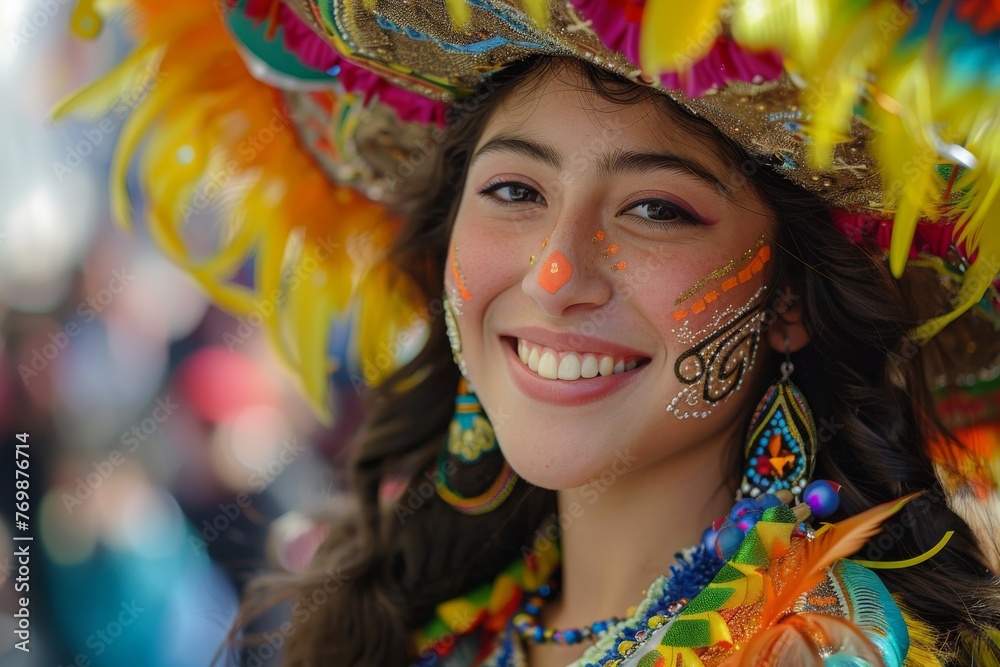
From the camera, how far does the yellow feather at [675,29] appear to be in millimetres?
1222

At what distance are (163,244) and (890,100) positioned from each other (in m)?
1.76

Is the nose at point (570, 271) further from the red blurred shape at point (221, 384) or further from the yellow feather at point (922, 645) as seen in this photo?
the red blurred shape at point (221, 384)

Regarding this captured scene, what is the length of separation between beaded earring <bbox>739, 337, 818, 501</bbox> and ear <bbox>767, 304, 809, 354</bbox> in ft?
0.03

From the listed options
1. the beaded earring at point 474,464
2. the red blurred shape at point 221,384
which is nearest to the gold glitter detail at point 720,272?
the beaded earring at point 474,464

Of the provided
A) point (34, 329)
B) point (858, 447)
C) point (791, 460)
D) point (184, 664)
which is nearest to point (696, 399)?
point (791, 460)

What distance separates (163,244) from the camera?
7.92 feet

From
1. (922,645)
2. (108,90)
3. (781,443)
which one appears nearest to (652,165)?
(781,443)

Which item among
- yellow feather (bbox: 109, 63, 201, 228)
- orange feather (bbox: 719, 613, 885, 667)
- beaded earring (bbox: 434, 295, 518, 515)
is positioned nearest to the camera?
orange feather (bbox: 719, 613, 885, 667)

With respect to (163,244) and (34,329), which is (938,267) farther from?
(34,329)

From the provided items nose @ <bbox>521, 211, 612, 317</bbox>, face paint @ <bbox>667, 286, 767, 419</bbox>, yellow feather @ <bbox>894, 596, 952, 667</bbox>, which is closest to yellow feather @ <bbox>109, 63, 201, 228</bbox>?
nose @ <bbox>521, 211, 612, 317</bbox>

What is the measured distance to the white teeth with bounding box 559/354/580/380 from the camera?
5.49 ft

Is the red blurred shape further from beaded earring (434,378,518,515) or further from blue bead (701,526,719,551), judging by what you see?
blue bead (701,526,719,551)

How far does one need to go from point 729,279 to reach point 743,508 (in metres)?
0.39

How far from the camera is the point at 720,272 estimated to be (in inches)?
63.9
